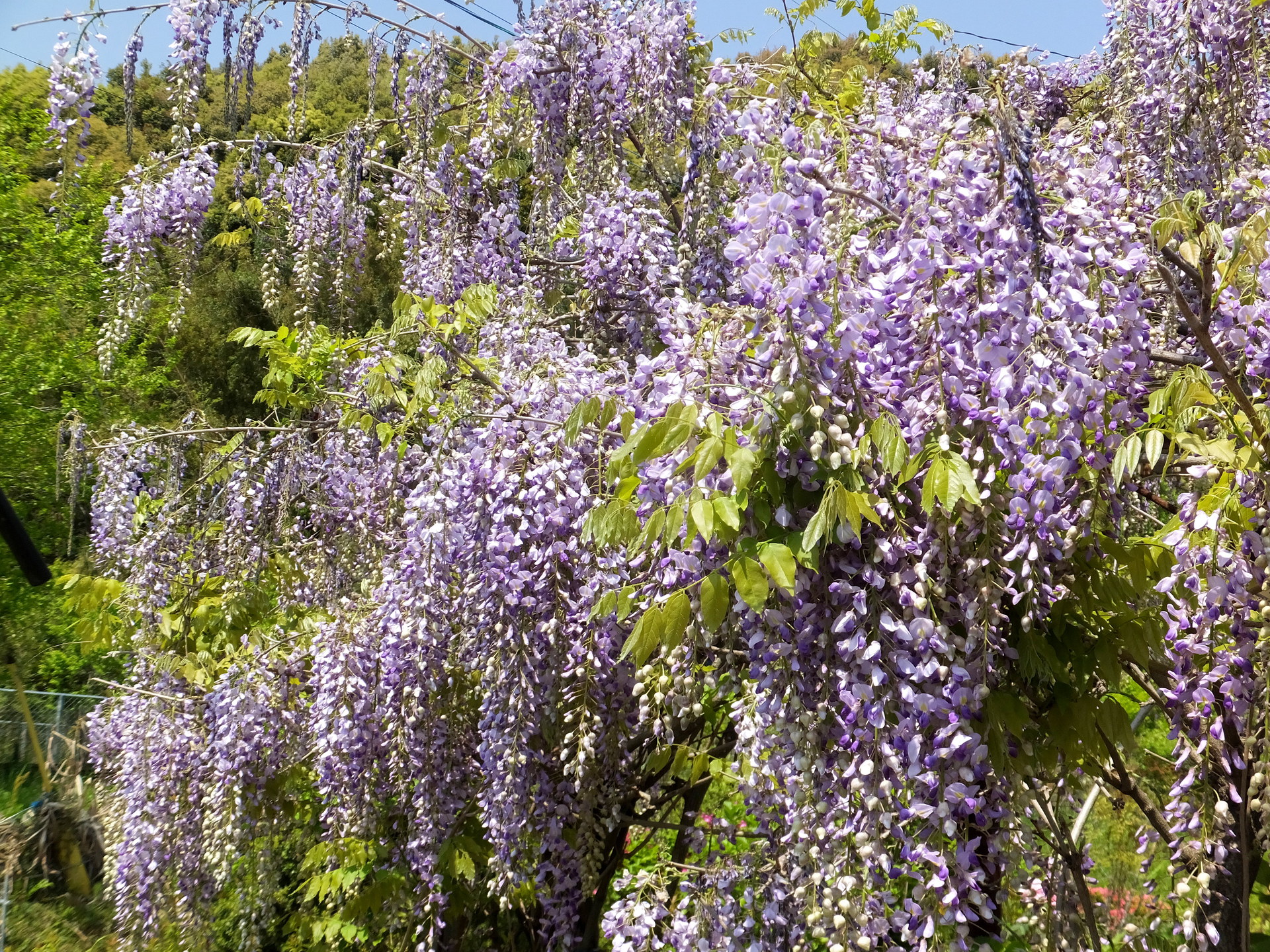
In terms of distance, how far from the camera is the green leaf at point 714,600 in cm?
184

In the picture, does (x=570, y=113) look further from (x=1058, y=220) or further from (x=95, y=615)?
(x=95, y=615)

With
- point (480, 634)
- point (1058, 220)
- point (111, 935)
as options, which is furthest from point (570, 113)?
point (111, 935)

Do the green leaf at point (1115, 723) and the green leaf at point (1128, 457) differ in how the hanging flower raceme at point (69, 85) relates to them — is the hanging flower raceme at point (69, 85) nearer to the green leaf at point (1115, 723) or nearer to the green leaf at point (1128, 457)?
the green leaf at point (1128, 457)

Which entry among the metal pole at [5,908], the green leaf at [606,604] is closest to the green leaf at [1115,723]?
the green leaf at [606,604]

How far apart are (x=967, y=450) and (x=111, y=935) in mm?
6665

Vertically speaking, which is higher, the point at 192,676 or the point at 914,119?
the point at 914,119

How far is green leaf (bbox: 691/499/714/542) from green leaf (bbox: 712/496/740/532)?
2 centimetres

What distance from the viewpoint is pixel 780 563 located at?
1.76 metres

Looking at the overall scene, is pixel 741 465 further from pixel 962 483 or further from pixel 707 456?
pixel 962 483

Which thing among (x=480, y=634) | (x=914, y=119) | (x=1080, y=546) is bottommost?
(x=480, y=634)

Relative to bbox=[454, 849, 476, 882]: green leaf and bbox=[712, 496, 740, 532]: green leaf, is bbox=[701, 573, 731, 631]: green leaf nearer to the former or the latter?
bbox=[712, 496, 740, 532]: green leaf

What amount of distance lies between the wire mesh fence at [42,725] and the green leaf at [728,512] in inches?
319

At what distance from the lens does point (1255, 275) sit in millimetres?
2047

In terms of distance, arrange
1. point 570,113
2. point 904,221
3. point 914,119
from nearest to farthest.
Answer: point 904,221 → point 914,119 → point 570,113
